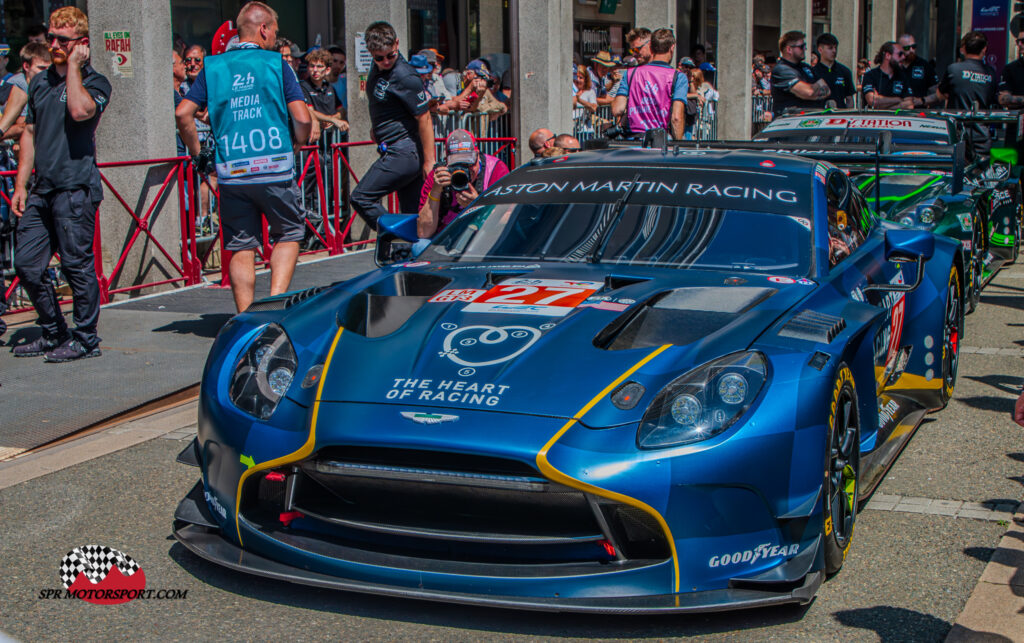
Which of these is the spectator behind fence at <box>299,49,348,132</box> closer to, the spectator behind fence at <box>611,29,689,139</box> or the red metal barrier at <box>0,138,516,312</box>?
the red metal barrier at <box>0,138,516,312</box>

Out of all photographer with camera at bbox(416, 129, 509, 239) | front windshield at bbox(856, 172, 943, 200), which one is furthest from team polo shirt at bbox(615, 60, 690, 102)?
photographer with camera at bbox(416, 129, 509, 239)

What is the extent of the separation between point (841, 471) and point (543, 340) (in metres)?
1.05

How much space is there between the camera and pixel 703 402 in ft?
12.1

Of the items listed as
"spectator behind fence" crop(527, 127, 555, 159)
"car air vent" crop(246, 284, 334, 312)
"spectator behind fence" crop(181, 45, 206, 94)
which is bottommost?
"car air vent" crop(246, 284, 334, 312)

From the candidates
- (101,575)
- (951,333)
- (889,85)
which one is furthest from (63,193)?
(889,85)

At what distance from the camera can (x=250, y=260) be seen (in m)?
7.53

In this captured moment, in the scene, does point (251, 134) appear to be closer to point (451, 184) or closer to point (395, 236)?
point (451, 184)

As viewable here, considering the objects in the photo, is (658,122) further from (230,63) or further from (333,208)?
(230,63)

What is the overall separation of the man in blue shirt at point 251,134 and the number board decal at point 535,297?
3188mm

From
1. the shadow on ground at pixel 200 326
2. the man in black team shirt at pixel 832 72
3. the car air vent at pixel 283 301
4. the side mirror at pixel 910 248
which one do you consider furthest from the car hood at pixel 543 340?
the man in black team shirt at pixel 832 72

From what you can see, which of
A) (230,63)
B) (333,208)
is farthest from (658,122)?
(230,63)

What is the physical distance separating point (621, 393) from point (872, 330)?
1.29m

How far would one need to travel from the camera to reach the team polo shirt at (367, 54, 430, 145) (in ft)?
28.7

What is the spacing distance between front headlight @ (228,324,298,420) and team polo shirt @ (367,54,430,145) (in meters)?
4.67
